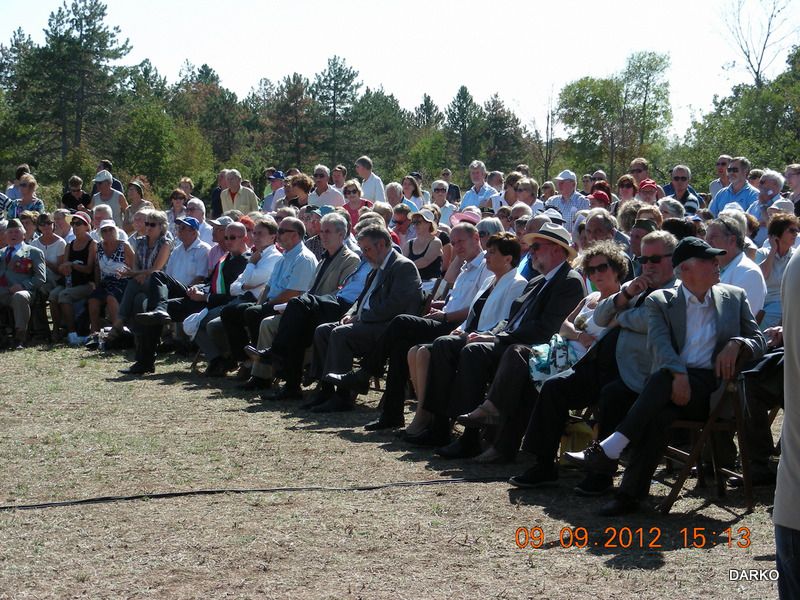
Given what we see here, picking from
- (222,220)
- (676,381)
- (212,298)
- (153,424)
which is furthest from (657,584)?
(222,220)

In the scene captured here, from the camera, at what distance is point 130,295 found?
11.8 meters

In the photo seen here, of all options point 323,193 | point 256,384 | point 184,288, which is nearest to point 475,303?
point 256,384

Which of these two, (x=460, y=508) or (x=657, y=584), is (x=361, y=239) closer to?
(x=460, y=508)

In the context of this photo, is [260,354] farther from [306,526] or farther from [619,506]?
[619,506]

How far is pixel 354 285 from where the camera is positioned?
9.47 metres

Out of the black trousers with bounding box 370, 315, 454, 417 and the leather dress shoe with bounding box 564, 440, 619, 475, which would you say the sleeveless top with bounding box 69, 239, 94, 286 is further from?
the leather dress shoe with bounding box 564, 440, 619, 475

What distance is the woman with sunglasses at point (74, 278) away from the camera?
42.4 feet

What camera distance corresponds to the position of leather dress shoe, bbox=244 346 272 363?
30.7 feet

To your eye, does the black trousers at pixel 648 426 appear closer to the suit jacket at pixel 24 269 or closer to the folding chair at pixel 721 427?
the folding chair at pixel 721 427

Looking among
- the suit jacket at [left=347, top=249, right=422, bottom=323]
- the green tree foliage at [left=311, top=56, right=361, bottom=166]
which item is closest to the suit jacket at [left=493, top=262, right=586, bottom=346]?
the suit jacket at [left=347, top=249, right=422, bottom=323]

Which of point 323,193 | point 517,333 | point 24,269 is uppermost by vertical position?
point 323,193

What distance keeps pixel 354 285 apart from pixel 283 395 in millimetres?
1170

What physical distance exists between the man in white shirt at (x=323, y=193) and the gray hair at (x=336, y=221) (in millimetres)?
4133

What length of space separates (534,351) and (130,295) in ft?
21.6
